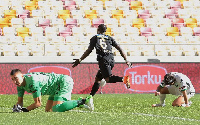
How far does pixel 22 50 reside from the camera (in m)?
18.2

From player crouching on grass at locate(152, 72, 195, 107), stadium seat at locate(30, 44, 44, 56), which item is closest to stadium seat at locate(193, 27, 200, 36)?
stadium seat at locate(30, 44, 44, 56)

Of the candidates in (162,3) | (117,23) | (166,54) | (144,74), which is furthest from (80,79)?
(162,3)

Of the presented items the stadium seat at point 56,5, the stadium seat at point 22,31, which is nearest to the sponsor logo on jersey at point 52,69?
the stadium seat at point 22,31

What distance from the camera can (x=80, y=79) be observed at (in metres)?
17.7

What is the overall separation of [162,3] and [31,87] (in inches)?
732

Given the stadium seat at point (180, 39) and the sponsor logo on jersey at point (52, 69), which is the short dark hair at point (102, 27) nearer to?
the sponsor logo on jersey at point (52, 69)

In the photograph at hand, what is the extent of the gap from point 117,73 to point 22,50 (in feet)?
12.3

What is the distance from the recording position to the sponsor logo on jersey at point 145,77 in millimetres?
17938

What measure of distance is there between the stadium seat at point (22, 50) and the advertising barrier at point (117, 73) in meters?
0.98

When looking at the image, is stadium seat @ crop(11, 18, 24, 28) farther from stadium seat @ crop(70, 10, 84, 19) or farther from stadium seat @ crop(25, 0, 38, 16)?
stadium seat @ crop(70, 10, 84, 19)

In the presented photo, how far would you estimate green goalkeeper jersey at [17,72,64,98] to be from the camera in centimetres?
758

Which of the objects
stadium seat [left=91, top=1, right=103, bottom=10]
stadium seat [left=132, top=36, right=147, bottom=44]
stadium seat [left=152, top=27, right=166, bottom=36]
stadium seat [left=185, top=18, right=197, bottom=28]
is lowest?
stadium seat [left=132, top=36, right=147, bottom=44]

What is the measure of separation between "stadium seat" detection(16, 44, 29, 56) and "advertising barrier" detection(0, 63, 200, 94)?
0.98 meters

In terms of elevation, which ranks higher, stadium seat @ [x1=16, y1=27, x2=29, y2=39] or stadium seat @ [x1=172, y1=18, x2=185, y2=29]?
stadium seat @ [x1=16, y1=27, x2=29, y2=39]
